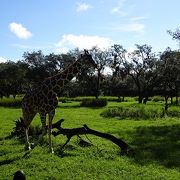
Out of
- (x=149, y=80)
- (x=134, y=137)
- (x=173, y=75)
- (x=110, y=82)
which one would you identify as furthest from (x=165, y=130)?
(x=110, y=82)

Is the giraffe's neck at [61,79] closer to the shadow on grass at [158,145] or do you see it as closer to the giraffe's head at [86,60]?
the giraffe's head at [86,60]

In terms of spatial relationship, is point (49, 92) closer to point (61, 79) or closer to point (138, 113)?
point (61, 79)

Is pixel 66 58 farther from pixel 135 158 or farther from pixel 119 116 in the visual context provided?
pixel 135 158

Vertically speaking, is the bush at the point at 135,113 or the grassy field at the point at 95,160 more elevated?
the bush at the point at 135,113

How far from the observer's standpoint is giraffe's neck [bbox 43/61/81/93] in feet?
51.1

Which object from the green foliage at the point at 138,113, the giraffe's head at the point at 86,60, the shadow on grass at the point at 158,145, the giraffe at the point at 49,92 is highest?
the giraffe's head at the point at 86,60

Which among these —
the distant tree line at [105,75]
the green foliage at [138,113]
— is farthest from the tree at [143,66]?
the green foliage at [138,113]

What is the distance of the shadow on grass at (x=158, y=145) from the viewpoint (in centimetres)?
1444

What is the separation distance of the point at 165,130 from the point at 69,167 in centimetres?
1226

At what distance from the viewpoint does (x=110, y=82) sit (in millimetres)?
94562

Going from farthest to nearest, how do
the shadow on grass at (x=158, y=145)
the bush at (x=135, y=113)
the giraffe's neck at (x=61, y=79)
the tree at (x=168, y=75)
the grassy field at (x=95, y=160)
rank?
the tree at (x=168, y=75), the bush at (x=135, y=113), the giraffe's neck at (x=61, y=79), the shadow on grass at (x=158, y=145), the grassy field at (x=95, y=160)

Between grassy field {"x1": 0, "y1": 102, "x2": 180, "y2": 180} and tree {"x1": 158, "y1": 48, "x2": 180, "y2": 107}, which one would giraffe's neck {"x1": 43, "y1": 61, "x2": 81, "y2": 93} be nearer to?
grassy field {"x1": 0, "y1": 102, "x2": 180, "y2": 180}

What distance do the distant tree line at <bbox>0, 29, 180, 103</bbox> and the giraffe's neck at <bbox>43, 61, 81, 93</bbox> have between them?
165 feet

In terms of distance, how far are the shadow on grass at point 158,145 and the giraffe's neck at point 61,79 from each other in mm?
4156
